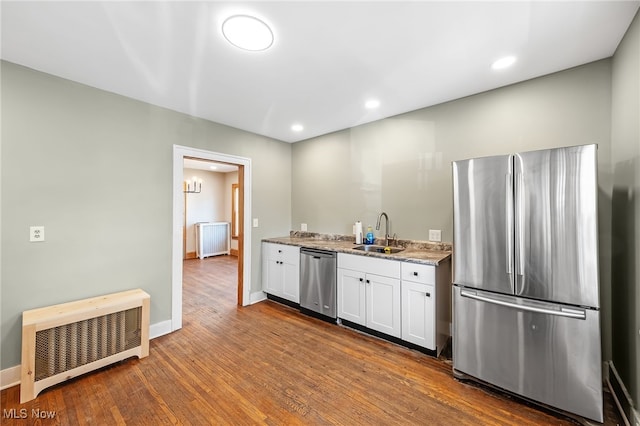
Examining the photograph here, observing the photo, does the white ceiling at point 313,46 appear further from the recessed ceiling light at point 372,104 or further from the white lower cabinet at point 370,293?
the white lower cabinet at point 370,293

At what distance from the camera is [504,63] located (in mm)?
2086

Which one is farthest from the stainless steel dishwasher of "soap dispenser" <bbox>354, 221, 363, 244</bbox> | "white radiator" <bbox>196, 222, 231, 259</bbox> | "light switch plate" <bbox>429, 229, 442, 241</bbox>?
"white radiator" <bbox>196, 222, 231, 259</bbox>

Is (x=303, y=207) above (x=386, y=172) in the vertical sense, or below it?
below

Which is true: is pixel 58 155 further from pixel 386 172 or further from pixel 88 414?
pixel 386 172

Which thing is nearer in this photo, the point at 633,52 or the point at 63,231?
the point at 633,52

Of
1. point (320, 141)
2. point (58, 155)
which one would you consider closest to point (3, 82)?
point (58, 155)

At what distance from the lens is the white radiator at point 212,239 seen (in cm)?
714

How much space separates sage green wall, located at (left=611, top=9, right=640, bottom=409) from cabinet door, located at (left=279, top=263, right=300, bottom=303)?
296 centimetres

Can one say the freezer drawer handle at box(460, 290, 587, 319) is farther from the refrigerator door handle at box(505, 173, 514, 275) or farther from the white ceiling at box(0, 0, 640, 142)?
the white ceiling at box(0, 0, 640, 142)

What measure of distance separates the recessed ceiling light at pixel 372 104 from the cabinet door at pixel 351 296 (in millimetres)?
1903

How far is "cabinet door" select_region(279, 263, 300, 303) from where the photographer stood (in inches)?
139

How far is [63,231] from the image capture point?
2.27m

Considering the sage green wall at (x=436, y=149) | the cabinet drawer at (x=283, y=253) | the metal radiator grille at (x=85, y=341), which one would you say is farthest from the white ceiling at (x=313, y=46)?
the metal radiator grille at (x=85, y=341)

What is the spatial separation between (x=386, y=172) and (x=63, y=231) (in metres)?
3.40
